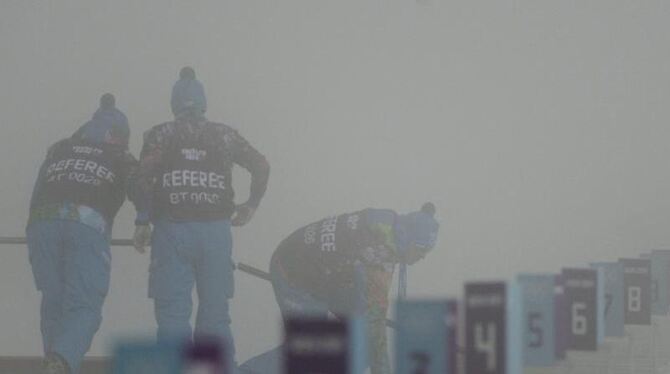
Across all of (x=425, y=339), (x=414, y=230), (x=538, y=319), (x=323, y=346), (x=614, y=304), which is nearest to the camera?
(x=323, y=346)

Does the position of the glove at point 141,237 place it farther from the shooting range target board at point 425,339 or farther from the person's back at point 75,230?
the shooting range target board at point 425,339

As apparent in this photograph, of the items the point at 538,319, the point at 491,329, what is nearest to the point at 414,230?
the point at 538,319

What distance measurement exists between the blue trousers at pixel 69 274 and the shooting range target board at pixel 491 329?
11.5ft

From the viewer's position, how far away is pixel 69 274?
5.86 metres

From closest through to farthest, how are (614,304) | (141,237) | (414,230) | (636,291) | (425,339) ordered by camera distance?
(425,339)
(614,304)
(636,291)
(141,237)
(414,230)

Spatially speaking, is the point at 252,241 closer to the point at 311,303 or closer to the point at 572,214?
the point at 311,303

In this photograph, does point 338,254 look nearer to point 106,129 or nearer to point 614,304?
point 106,129

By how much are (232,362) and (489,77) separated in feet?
7.18

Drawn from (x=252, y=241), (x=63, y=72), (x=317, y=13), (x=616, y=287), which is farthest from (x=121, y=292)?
(x=616, y=287)

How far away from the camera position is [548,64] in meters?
7.59

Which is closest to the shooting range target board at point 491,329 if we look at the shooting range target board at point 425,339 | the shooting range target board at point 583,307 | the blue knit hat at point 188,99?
the shooting range target board at point 425,339

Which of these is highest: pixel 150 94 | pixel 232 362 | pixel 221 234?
pixel 150 94

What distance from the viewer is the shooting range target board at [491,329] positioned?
239 centimetres

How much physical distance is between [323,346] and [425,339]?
36 cm
